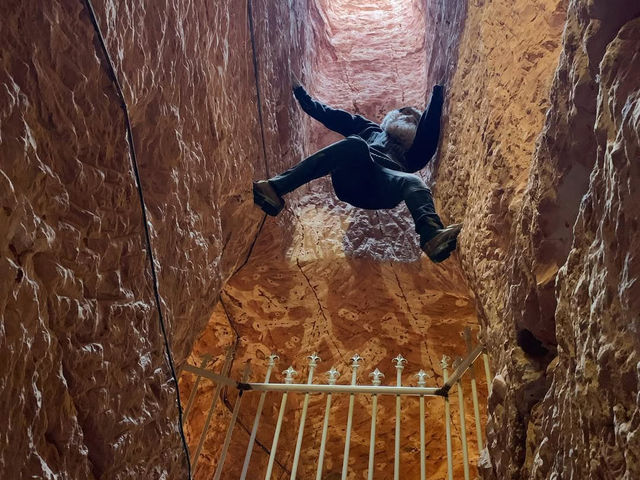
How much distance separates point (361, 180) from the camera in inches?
116

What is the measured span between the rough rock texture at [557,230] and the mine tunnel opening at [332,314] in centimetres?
77

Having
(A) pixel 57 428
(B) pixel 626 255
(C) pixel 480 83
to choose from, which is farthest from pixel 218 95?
(B) pixel 626 255

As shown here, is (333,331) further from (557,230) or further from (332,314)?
(557,230)

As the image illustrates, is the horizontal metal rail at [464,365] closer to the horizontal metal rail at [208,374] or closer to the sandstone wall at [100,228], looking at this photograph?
the horizontal metal rail at [208,374]

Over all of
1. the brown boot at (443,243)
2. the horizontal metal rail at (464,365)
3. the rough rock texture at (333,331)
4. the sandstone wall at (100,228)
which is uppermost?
the sandstone wall at (100,228)

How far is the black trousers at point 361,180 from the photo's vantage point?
254cm

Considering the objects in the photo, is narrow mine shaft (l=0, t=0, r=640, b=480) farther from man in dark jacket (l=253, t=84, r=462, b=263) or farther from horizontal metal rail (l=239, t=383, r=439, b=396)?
man in dark jacket (l=253, t=84, r=462, b=263)

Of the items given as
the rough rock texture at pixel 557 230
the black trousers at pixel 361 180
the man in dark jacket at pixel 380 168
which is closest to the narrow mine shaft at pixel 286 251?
the rough rock texture at pixel 557 230

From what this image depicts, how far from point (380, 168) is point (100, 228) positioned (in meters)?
1.69

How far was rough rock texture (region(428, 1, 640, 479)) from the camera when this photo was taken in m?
0.91

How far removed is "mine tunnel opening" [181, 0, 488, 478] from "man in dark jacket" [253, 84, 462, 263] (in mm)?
379

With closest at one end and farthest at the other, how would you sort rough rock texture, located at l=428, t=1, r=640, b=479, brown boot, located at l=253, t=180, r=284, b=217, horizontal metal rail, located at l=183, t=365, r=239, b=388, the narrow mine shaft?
rough rock texture, located at l=428, t=1, r=640, b=479, the narrow mine shaft, horizontal metal rail, located at l=183, t=365, r=239, b=388, brown boot, located at l=253, t=180, r=284, b=217

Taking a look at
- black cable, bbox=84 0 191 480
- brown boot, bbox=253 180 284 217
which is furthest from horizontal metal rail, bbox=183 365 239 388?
brown boot, bbox=253 180 284 217

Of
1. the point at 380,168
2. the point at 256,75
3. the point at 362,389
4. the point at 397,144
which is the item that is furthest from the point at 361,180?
the point at 362,389
